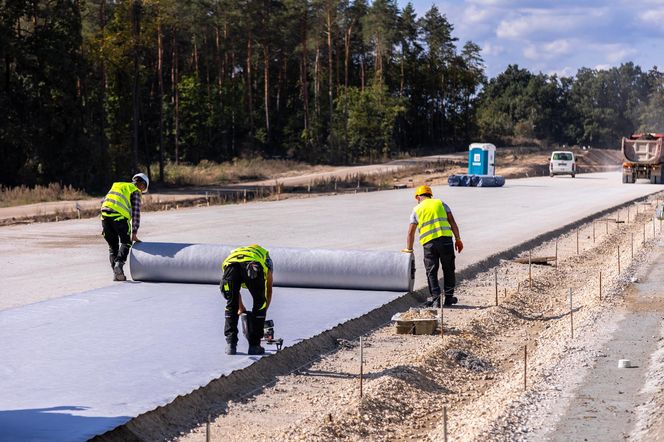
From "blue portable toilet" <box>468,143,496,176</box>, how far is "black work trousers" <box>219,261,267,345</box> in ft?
150

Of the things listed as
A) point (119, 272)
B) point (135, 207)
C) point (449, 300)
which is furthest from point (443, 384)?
point (119, 272)

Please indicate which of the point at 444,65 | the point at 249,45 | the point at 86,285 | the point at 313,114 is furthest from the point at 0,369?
the point at 444,65

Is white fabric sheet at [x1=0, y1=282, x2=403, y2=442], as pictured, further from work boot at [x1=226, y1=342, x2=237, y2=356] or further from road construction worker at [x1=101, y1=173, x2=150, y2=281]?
road construction worker at [x1=101, y1=173, x2=150, y2=281]

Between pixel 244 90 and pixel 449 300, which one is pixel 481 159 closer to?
pixel 244 90

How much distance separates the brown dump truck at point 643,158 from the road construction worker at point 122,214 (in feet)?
155

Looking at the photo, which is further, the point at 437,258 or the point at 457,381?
the point at 437,258

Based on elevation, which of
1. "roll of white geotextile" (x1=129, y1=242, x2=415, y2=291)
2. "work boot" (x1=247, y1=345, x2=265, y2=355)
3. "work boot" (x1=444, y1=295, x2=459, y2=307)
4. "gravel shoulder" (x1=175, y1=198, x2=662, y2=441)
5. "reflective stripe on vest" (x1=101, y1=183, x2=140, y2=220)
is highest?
"reflective stripe on vest" (x1=101, y1=183, x2=140, y2=220)

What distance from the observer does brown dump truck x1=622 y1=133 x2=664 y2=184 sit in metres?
58.6

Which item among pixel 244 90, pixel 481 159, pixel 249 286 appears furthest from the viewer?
pixel 244 90

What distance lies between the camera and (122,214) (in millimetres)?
15672

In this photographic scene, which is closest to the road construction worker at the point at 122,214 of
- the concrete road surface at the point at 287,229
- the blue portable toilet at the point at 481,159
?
the concrete road surface at the point at 287,229

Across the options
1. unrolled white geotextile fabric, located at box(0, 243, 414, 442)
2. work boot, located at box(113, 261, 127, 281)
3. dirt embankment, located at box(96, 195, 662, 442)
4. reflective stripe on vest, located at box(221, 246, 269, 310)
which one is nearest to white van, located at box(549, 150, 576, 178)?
dirt embankment, located at box(96, 195, 662, 442)

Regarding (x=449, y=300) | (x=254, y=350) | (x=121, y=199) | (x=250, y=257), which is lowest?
(x=449, y=300)

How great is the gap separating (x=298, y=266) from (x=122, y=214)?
288 cm
